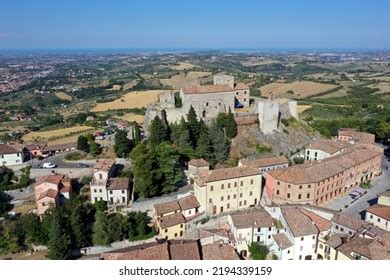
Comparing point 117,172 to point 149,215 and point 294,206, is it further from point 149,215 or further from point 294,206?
point 294,206

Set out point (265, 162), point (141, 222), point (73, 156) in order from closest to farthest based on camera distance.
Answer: point (141, 222)
point (265, 162)
point (73, 156)

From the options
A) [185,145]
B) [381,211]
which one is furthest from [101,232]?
[381,211]

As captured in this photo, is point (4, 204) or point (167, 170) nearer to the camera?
point (167, 170)

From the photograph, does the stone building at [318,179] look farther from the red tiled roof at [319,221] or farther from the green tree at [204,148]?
the green tree at [204,148]

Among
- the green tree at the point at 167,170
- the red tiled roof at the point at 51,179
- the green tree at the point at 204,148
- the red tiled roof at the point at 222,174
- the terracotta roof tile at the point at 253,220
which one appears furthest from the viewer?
the green tree at the point at 204,148

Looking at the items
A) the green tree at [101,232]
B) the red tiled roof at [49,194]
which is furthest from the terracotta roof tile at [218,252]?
the red tiled roof at [49,194]

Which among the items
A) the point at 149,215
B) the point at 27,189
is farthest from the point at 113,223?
the point at 27,189

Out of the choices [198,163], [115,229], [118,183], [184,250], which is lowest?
[115,229]

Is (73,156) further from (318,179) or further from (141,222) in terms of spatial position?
(318,179)
